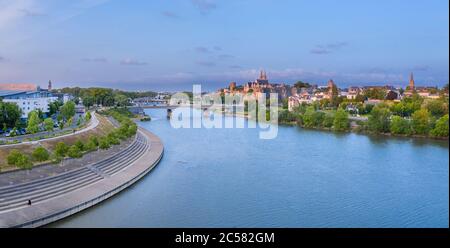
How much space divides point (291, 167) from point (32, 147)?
11.6 ft

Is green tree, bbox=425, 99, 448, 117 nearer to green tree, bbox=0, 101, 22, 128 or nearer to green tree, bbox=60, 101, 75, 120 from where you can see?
green tree, bbox=60, 101, 75, 120

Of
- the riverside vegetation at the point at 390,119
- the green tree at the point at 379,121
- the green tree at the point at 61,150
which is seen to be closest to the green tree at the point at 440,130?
the riverside vegetation at the point at 390,119

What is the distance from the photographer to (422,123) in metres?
8.65

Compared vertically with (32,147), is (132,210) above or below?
below

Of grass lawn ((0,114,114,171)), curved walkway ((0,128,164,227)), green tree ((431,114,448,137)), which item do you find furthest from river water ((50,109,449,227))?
grass lawn ((0,114,114,171))

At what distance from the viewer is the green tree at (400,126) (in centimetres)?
893

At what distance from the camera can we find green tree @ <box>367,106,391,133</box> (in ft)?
31.0

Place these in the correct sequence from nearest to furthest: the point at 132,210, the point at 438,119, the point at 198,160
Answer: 1. the point at 132,210
2. the point at 198,160
3. the point at 438,119

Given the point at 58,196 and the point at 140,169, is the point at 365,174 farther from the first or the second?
the point at 58,196

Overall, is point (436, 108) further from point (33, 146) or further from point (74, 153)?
point (33, 146)

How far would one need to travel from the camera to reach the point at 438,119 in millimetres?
8633

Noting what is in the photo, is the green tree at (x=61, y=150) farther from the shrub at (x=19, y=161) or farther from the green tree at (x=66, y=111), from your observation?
the green tree at (x=66, y=111)

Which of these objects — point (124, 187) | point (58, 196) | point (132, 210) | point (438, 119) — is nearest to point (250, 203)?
point (132, 210)

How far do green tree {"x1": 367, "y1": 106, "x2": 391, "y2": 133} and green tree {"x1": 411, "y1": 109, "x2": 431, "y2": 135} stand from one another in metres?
0.67
